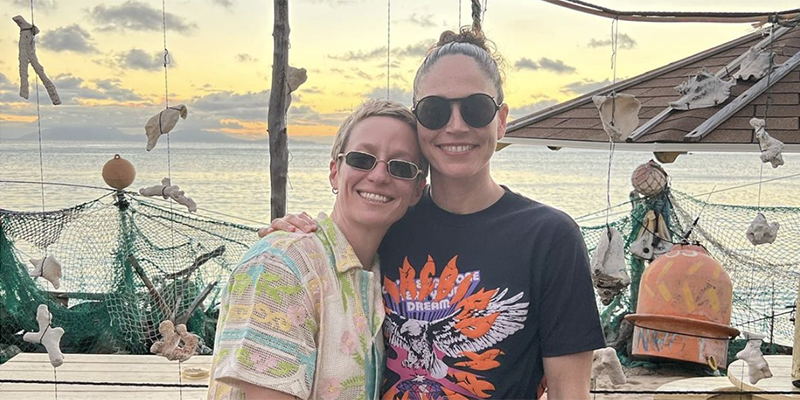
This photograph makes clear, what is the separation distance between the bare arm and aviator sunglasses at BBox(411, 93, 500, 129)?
21.6 inches

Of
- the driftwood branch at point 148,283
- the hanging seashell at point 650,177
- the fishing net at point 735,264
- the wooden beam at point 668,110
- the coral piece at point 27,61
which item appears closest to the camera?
the coral piece at point 27,61

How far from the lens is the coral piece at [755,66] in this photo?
4.79 metres

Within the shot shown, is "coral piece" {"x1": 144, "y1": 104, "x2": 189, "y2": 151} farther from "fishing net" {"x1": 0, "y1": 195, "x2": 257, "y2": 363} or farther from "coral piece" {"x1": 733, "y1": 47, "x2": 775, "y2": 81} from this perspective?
"coral piece" {"x1": 733, "y1": 47, "x2": 775, "y2": 81}

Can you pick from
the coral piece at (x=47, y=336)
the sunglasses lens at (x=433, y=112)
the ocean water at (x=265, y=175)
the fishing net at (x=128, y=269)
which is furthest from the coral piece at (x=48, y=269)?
the ocean water at (x=265, y=175)

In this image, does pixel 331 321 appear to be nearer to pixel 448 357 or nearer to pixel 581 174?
pixel 448 357

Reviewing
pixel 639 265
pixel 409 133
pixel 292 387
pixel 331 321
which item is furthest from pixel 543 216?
pixel 639 265

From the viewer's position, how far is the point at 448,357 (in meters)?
1.73

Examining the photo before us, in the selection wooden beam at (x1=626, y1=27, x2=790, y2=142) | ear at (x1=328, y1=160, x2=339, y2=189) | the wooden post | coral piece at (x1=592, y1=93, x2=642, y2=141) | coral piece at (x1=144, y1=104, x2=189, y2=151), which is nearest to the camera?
ear at (x1=328, y1=160, x2=339, y2=189)

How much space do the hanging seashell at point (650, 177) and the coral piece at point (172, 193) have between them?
314 cm

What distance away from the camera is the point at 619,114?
356 centimetres

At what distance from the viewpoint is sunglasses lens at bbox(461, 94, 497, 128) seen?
176 centimetres

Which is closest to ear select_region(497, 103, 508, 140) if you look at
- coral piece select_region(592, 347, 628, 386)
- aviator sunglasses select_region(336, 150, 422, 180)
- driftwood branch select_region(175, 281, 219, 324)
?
aviator sunglasses select_region(336, 150, 422, 180)

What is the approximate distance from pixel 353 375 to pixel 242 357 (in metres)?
0.24

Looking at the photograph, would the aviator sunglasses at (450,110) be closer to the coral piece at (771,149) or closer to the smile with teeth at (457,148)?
the smile with teeth at (457,148)
